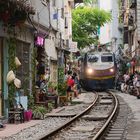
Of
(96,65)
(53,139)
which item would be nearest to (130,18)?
(96,65)

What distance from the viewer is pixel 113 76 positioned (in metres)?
51.5

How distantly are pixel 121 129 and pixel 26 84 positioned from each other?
7616 mm

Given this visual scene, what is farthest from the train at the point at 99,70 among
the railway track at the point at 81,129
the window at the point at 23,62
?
the railway track at the point at 81,129

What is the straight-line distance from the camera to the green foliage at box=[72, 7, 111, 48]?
232ft

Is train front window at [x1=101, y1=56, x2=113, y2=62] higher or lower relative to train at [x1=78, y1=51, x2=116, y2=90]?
higher

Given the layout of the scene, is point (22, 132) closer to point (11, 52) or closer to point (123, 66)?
point (11, 52)

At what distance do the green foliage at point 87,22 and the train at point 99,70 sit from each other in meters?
18.5

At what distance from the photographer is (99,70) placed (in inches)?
2021

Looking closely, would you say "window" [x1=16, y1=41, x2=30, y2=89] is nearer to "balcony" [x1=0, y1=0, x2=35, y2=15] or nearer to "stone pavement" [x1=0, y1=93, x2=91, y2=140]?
"balcony" [x1=0, y1=0, x2=35, y2=15]

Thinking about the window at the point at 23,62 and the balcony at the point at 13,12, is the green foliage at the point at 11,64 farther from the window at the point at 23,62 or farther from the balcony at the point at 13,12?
the window at the point at 23,62

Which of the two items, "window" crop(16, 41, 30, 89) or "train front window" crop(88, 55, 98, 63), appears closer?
"window" crop(16, 41, 30, 89)

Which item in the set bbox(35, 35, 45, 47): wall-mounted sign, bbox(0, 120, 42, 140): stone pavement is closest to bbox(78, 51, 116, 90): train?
bbox(35, 35, 45, 47): wall-mounted sign

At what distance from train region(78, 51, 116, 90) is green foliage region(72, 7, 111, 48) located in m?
18.5

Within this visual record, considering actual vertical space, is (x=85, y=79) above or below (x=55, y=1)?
below
